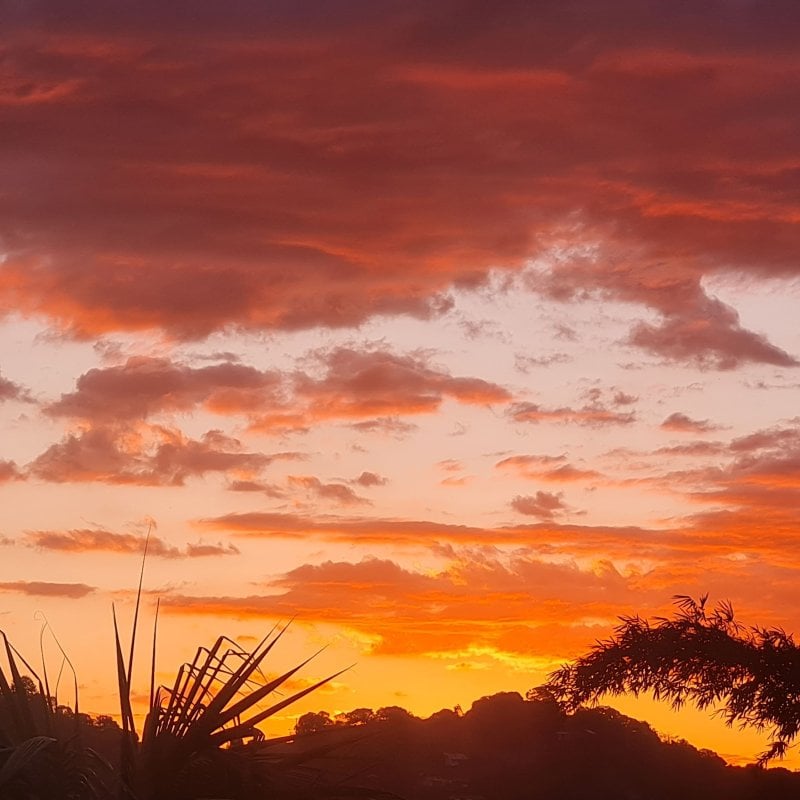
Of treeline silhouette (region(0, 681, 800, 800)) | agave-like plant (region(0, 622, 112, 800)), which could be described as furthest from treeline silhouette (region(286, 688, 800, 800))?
agave-like plant (region(0, 622, 112, 800))

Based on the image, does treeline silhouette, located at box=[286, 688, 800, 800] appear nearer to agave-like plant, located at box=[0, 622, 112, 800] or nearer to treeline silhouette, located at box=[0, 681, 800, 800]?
treeline silhouette, located at box=[0, 681, 800, 800]

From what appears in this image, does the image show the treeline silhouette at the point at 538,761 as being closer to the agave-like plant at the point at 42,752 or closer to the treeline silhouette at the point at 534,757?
the treeline silhouette at the point at 534,757

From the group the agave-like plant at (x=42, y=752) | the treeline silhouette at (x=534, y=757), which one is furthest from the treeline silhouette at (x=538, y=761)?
the agave-like plant at (x=42, y=752)

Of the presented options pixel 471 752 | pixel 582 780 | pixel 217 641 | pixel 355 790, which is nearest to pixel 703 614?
pixel 355 790

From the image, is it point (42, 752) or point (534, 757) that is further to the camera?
point (534, 757)

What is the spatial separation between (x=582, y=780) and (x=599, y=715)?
6.93 ft

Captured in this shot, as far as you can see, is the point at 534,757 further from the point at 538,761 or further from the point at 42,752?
the point at 42,752

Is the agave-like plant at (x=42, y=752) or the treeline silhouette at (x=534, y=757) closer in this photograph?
the agave-like plant at (x=42, y=752)

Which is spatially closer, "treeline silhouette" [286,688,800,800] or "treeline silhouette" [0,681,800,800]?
"treeline silhouette" [0,681,800,800]

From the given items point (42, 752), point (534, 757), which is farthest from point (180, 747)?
point (534, 757)

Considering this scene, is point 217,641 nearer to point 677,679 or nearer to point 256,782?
point 256,782

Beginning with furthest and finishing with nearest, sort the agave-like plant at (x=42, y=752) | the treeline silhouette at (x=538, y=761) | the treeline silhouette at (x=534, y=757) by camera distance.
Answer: the treeline silhouette at (x=538, y=761) < the treeline silhouette at (x=534, y=757) < the agave-like plant at (x=42, y=752)

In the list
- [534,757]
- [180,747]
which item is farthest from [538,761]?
[180,747]

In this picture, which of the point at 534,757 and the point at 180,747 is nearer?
the point at 180,747
